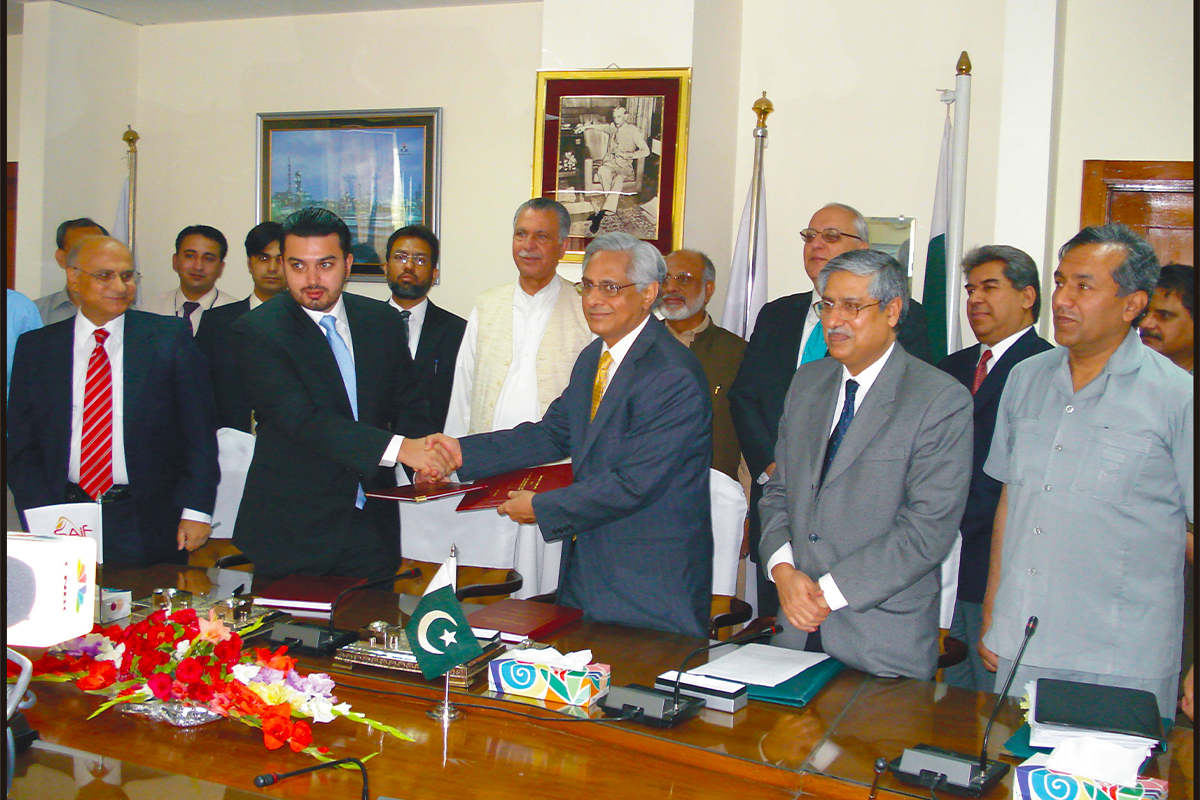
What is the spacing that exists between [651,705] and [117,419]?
2.03m

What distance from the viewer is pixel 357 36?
6312 millimetres

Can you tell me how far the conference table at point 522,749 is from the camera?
1510 mm

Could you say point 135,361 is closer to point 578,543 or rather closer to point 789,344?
point 578,543

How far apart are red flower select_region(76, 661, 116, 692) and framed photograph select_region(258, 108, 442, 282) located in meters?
4.63

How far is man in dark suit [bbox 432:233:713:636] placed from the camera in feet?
8.20

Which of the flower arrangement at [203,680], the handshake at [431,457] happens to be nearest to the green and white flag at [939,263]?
the handshake at [431,457]

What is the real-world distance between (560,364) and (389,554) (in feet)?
4.64

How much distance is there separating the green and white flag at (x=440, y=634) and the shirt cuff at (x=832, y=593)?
837mm

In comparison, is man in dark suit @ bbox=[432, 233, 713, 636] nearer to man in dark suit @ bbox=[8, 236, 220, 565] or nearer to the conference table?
the conference table

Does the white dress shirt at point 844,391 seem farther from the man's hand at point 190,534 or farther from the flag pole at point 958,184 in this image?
the flag pole at point 958,184

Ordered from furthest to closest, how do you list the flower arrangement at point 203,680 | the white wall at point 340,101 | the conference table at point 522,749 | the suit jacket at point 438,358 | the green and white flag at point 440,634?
the white wall at point 340,101 < the suit jacket at point 438,358 < the green and white flag at point 440,634 < the flower arrangement at point 203,680 < the conference table at point 522,749

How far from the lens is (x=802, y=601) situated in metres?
2.22

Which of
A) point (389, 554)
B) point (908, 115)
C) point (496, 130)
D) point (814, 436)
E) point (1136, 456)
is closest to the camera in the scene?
point (1136, 456)

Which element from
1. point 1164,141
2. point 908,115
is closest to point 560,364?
point 908,115
